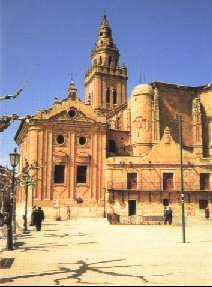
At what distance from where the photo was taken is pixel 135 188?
42531 mm

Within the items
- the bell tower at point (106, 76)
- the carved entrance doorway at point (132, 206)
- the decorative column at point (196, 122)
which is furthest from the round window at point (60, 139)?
the bell tower at point (106, 76)

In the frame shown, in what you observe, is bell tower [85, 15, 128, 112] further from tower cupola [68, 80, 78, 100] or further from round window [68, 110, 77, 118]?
round window [68, 110, 77, 118]

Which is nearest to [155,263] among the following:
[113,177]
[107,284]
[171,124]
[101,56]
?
[107,284]

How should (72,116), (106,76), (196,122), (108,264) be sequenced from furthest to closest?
(106,76)
(196,122)
(72,116)
(108,264)

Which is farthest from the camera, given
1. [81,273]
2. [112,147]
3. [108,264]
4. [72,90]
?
[112,147]

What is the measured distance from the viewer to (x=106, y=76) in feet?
233

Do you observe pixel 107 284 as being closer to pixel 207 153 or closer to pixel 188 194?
pixel 188 194

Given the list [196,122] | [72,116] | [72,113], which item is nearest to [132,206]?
[72,116]

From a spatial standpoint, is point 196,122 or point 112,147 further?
point 196,122

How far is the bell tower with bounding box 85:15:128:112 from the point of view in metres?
70.2

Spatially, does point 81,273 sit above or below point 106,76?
below

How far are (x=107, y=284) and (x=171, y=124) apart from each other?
44.2 meters

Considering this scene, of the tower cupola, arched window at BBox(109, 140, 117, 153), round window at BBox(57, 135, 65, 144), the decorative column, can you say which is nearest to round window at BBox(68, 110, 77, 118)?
the tower cupola

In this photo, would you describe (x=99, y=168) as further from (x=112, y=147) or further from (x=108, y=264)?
(x=108, y=264)
